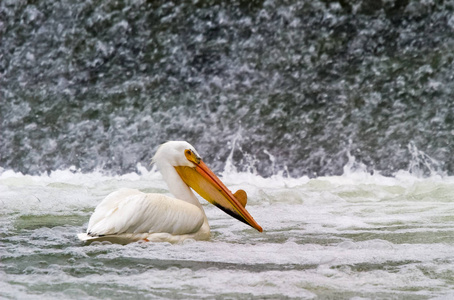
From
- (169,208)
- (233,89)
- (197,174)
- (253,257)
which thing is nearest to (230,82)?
(233,89)

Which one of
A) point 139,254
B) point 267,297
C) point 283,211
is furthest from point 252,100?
point 267,297

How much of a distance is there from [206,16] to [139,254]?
255 inches

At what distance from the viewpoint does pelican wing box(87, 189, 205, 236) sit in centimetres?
273

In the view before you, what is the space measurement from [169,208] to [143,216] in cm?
13

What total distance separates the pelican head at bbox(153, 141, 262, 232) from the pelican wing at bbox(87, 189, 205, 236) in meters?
0.23

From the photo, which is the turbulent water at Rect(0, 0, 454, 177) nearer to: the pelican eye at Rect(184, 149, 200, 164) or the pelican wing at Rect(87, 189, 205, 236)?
the pelican eye at Rect(184, 149, 200, 164)

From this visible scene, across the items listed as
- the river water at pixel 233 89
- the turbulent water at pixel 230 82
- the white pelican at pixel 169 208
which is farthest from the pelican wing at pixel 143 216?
the turbulent water at pixel 230 82

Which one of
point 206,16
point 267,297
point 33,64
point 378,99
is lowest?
point 267,297

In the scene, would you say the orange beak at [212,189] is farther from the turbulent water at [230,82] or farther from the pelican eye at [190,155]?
the turbulent water at [230,82]

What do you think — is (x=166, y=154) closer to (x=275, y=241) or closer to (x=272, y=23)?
(x=275, y=241)

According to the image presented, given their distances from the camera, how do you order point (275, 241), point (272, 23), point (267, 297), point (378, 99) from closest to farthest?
point (267, 297) < point (275, 241) < point (378, 99) < point (272, 23)

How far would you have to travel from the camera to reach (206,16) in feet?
28.6

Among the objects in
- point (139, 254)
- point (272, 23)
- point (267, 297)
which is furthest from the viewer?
point (272, 23)

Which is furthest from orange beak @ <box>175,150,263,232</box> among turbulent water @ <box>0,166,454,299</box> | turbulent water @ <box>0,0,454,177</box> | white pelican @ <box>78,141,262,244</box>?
turbulent water @ <box>0,0,454,177</box>
